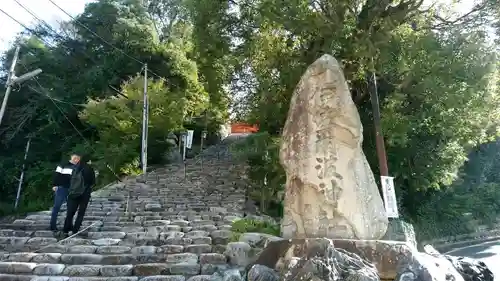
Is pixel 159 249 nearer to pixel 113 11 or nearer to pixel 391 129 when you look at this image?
pixel 391 129

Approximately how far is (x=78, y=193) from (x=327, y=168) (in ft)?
15.9

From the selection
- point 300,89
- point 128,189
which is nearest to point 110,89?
point 128,189

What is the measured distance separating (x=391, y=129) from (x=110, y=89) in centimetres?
1692

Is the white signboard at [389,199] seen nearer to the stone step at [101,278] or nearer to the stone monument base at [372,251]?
the stone monument base at [372,251]

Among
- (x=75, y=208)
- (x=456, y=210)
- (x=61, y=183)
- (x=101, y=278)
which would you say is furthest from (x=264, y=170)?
(x=456, y=210)

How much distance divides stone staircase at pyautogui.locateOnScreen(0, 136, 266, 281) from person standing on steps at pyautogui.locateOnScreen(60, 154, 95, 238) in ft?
1.07

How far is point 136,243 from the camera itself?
7.76m

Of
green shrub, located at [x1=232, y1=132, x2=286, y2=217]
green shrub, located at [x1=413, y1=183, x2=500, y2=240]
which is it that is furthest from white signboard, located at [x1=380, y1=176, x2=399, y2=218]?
green shrub, located at [x1=413, y1=183, x2=500, y2=240]

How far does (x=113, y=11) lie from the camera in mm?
26516

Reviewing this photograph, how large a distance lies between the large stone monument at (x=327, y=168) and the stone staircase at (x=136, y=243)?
1.13m

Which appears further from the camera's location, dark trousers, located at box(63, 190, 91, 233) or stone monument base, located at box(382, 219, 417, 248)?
stone monument base, located at box(382, 219, 417, 248)

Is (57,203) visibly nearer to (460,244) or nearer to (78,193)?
(78,193)

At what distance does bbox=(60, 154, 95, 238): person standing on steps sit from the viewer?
810cm

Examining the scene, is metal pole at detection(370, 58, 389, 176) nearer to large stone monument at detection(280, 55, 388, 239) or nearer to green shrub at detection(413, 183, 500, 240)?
large stone monument at detection(280, 55, 388, 239)
